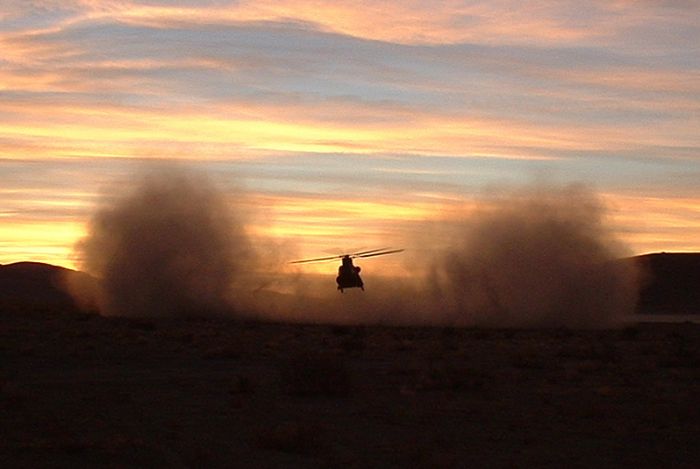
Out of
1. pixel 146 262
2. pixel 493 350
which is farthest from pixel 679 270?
pixel 493 350

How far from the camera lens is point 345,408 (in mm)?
25000

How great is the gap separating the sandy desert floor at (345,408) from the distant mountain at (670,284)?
126 metres

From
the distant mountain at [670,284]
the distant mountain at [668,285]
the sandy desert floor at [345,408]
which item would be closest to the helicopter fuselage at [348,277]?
the sandy desert floor at [345,408]

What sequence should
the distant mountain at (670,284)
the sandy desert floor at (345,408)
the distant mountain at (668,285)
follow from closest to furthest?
the sandy desert floor at (345,408), the distant mountain at (668,285), the distant mountain at (670,284)

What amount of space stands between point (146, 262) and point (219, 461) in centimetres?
7908

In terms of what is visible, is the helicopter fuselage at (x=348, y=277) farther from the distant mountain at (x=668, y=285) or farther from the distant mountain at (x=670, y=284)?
the distant mountain at (x=670, y=284)

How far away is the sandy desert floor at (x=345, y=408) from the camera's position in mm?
18703

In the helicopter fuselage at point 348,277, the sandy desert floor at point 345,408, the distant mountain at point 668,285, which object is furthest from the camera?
the distant mountain at point 668,285

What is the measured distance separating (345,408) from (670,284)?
529ft

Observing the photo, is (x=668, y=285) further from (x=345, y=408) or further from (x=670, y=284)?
(x=345, y=408)

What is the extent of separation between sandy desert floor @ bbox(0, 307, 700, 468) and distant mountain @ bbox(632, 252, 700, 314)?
125856mm

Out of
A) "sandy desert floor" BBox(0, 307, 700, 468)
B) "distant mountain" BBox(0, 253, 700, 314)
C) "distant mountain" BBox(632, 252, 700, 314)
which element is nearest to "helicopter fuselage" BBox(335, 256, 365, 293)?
"sandy desert floor" BBox(0, 307, 700, 468)

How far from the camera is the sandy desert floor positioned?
61.4ft

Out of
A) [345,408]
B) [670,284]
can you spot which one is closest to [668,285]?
[670,284]
